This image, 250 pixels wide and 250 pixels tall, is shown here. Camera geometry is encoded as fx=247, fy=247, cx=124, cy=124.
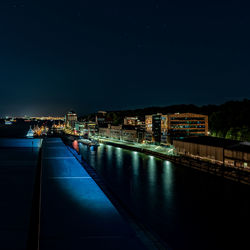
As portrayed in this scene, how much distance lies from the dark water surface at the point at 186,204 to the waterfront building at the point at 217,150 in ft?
5.06

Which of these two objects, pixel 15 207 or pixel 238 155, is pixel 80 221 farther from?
pixel 238 155

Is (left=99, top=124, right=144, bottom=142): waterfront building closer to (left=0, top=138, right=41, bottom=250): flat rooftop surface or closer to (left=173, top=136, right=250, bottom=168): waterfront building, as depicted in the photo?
(left=173, top=136, right=250, bottom=168): waterfront building

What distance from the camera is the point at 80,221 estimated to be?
4820mm

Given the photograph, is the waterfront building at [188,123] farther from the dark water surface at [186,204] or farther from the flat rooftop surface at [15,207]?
the flat rooftop surface at [15,207]

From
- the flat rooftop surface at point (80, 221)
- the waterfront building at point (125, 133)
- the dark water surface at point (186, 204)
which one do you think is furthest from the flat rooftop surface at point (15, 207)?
the waterfront building at point (125, 133)

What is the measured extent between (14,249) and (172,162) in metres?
14.3

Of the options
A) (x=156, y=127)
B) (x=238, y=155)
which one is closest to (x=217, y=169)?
(x=238, y=155)

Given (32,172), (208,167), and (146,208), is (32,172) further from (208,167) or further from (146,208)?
(208,167)

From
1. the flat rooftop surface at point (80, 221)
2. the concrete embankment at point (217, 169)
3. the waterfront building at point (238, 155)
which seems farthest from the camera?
the waterfront building at point (238, 155)

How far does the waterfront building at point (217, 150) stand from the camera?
12.6 meters

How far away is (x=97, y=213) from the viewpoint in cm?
529

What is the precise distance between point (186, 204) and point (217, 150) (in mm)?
6316

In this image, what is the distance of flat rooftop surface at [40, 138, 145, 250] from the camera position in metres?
3.95

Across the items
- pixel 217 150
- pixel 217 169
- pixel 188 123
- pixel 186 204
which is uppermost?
pixel 188 123
